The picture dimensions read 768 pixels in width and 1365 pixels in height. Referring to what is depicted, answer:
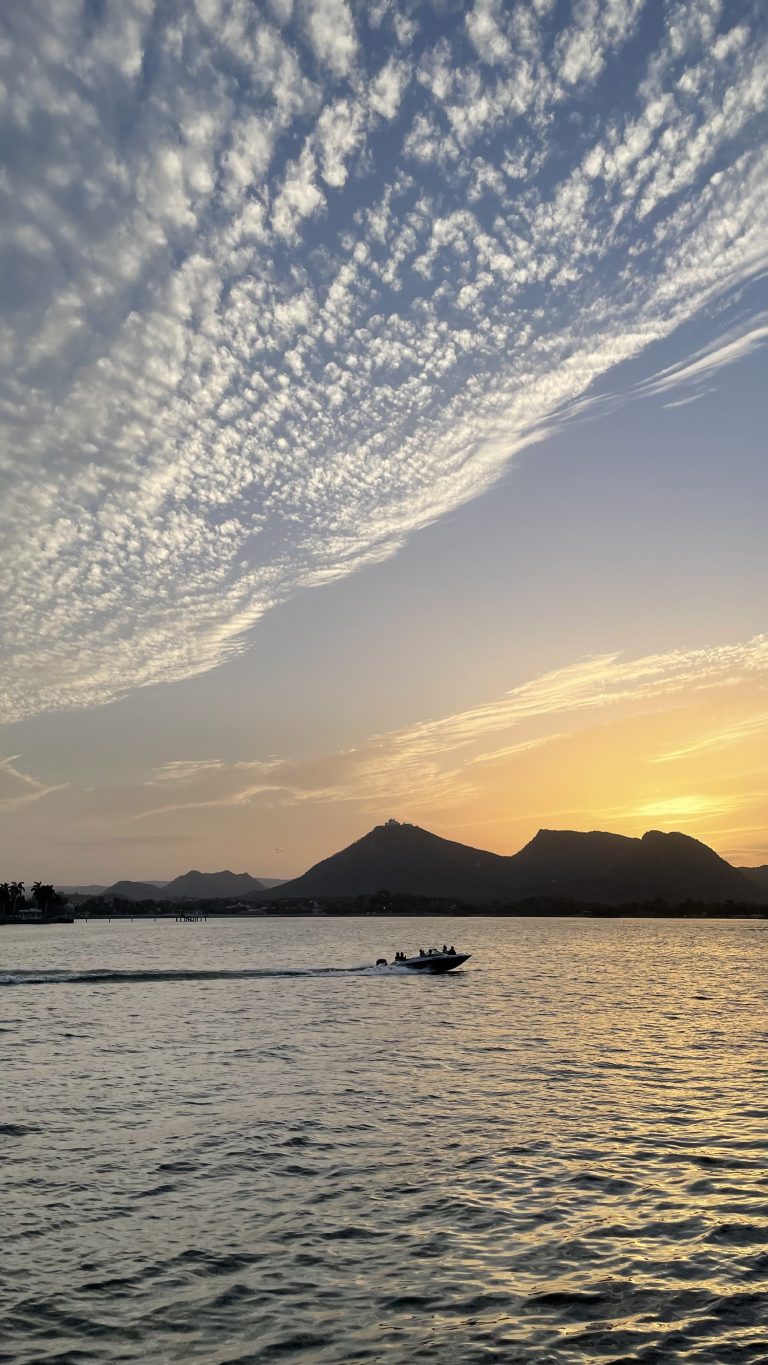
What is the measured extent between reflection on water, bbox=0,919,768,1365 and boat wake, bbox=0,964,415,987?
169 ft

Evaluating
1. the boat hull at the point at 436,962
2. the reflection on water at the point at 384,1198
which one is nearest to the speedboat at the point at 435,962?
the boat hull at the point at 436,962

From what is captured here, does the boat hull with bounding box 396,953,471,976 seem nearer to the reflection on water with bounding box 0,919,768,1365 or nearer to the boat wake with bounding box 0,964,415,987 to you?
the boat wake with bounding box 0,964,415,987

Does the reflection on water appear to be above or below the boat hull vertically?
above

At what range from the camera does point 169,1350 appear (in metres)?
14.2

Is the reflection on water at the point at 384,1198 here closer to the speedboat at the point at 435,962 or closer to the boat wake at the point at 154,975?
the boat wake at the point at 154,975

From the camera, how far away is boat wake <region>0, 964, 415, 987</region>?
104 m

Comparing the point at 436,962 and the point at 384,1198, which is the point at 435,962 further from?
the point at 384,1198

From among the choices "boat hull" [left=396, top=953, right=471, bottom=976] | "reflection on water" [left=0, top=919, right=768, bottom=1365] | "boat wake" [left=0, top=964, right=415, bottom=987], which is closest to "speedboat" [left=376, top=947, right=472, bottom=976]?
"boat hull" [left=396, top=953, right=471, bottom=976]

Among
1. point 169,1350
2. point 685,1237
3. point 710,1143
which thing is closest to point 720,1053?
point 710,1143

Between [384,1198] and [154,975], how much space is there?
94.5 m

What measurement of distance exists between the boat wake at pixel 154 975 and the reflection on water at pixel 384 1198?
51663 millimetres

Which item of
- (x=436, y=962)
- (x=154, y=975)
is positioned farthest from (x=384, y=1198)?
(x=154, y=975)

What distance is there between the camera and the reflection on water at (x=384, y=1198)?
15.1 meters

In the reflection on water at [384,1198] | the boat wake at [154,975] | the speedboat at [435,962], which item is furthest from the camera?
the speedboat at [435,962]
